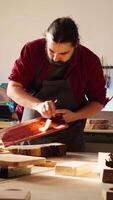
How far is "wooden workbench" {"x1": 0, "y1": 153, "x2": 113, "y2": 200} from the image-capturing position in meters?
0.93

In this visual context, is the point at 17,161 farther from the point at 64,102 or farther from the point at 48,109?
the point at 64,102

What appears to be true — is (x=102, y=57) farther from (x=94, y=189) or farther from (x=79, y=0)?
(x=94, y=189)

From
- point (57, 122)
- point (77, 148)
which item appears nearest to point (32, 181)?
point (57, 122)

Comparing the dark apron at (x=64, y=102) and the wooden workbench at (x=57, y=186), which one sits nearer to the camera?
the wooden workbench at (x=57, y=186)

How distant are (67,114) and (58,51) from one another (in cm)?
28

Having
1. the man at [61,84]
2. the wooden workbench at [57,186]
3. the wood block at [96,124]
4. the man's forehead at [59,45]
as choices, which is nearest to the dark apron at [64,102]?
the man at [61,84]

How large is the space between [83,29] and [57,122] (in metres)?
2.04

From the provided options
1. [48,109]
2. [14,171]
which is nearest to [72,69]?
[48,109]

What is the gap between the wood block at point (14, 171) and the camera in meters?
1.16

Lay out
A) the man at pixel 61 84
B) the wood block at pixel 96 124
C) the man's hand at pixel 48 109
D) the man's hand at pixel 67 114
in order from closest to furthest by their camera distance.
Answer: the man's hand at pixel 48 109, the man's hand at pixel 67 114, the man at pixel 61 84, the wood block at pixel 96 124

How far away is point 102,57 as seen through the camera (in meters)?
3.50

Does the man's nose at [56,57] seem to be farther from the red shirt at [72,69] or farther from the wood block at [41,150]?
the wood block at [41,150]

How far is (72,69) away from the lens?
6.29 feet

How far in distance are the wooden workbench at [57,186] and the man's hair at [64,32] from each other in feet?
2.03
